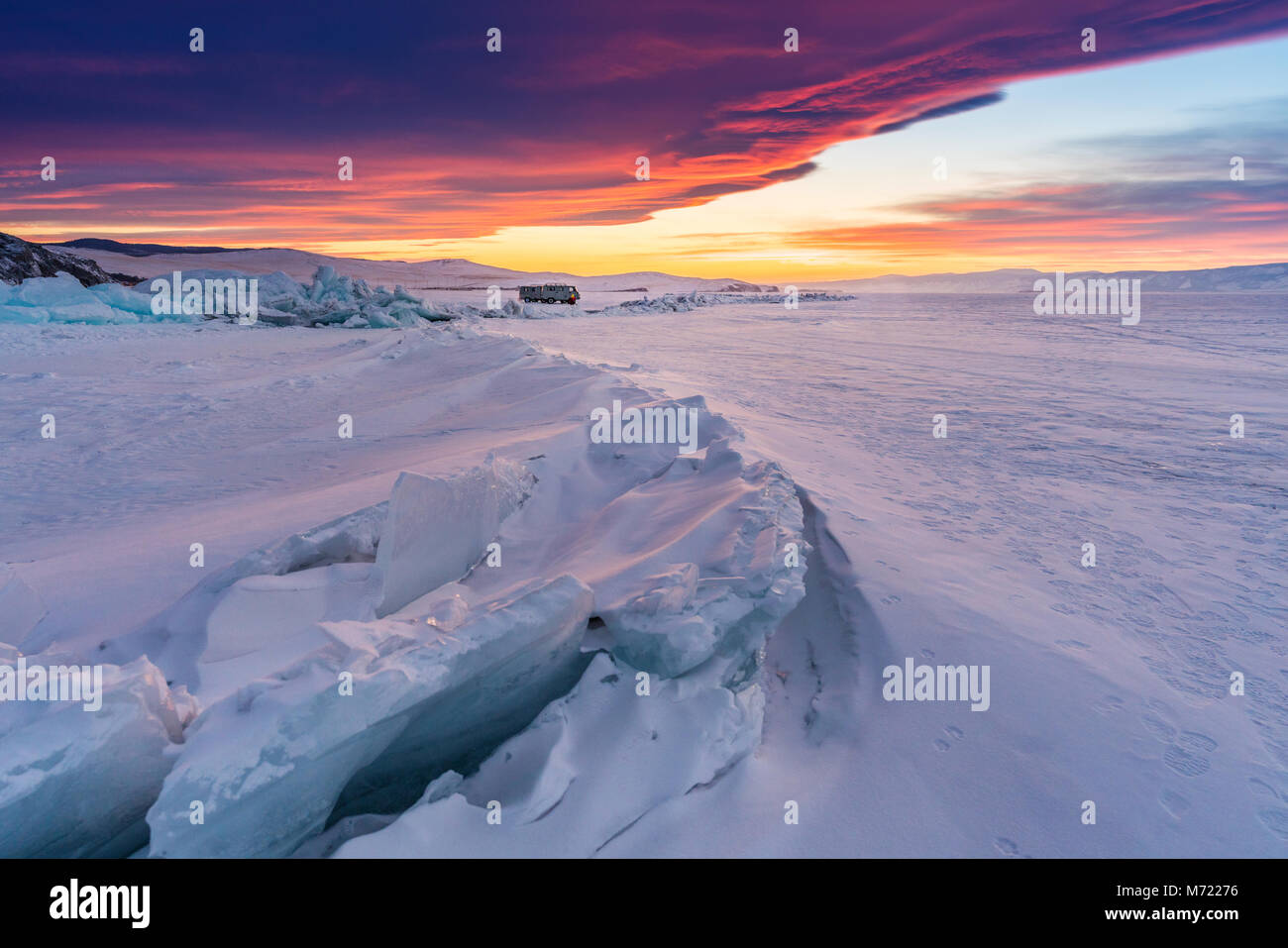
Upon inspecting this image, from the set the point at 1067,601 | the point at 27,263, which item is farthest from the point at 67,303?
the point at 1067,601

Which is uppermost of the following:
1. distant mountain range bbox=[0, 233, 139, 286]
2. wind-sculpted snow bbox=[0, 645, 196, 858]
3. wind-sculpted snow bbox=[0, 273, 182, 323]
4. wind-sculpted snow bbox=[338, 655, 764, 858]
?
distant mountain range bbox=[0, 233, 139, 286]

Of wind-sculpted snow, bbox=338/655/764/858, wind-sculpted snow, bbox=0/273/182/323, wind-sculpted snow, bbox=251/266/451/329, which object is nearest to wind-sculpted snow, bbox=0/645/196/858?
wind-sculpted snow, bbox=338/655/764/858

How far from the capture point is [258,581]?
3.03 m

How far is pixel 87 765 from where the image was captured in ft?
6.04

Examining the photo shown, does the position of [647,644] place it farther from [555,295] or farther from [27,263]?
[555,295]

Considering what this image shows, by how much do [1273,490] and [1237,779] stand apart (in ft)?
13.5

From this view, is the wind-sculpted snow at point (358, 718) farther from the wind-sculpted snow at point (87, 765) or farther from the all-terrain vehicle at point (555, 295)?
the all-terrain vehicle at point (555, 295)

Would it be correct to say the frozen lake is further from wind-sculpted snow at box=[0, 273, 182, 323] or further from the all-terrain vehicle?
the all-terrain vehicle

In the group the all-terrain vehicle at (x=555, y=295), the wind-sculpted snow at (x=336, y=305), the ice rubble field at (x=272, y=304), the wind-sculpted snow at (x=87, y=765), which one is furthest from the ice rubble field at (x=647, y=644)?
the all-terrain vehicle at (x=555, y=295)

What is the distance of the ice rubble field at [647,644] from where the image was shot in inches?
77.4

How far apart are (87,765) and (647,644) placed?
1.67 m

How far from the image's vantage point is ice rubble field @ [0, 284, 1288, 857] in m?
1.96
